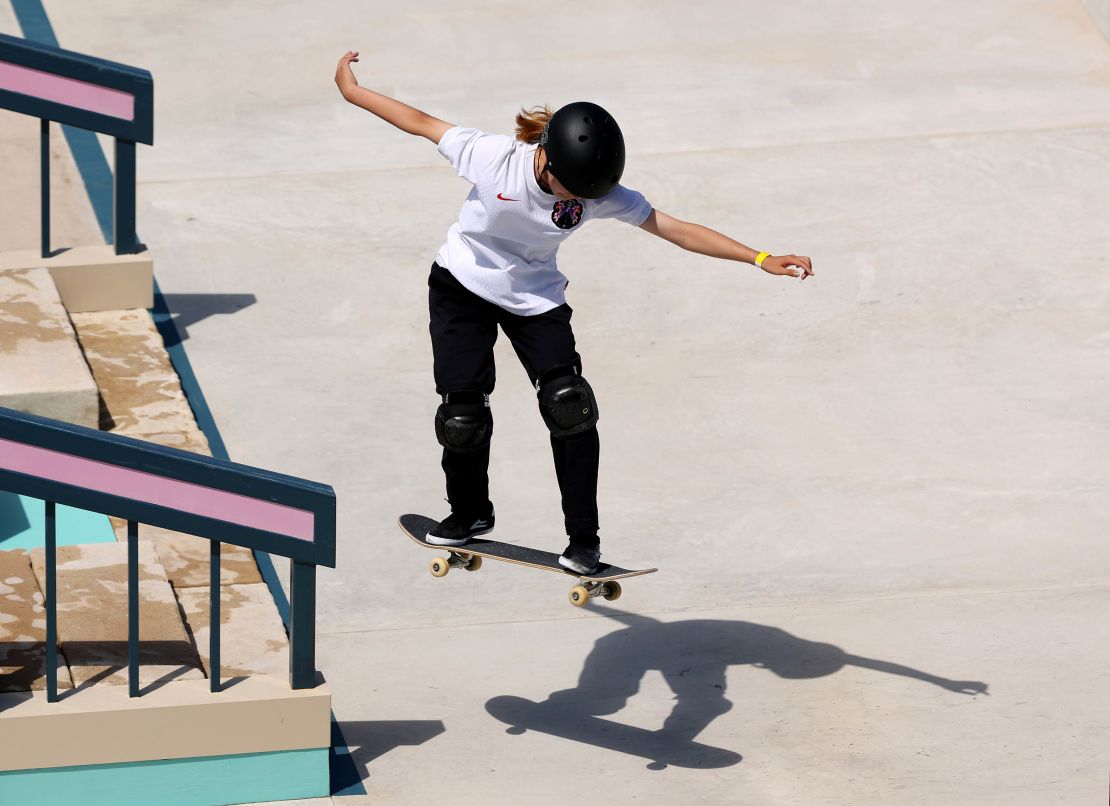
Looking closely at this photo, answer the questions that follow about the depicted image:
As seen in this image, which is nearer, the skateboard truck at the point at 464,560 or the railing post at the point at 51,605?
the railing post at the point at 51,605

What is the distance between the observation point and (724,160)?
11.1m

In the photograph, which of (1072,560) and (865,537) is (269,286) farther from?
(1072,560)

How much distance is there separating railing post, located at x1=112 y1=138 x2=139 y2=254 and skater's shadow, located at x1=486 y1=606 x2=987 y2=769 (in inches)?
132

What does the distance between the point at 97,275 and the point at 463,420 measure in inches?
143

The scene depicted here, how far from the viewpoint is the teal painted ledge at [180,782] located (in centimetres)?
597

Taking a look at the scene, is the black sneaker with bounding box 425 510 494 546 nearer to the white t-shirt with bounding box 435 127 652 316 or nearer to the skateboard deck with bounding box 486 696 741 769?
the skateboard deck with bounding box 486 696 741 769

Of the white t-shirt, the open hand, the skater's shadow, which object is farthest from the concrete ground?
the open hand

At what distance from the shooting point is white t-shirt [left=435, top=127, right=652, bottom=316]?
603 centimetres

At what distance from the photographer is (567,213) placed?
605cm

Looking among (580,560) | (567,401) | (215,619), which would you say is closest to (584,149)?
(567,401)

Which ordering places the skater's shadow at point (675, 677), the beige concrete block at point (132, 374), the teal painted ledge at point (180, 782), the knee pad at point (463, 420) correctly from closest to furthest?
the teal painted ledge at point (180, 782)
the knee pad at point (463, 420)
the skater's shadow at point (675, 677)
the beige concrete block at point (132, 374)

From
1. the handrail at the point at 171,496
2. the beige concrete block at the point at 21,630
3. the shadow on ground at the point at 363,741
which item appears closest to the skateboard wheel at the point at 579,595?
the shadow on ground at the point at 363,741

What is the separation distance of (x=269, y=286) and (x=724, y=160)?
285cm

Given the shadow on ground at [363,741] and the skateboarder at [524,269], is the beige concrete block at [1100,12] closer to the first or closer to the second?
the skateboarder at [524,269]
